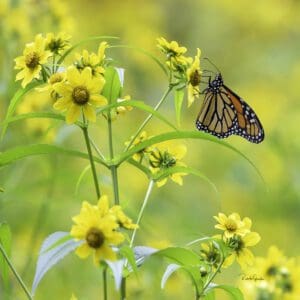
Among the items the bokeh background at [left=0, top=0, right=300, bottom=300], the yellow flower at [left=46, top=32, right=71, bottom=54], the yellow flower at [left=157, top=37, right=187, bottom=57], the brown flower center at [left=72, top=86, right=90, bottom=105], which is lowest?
the brown flower center at [left=72, top=86, right=90, bottom=105]

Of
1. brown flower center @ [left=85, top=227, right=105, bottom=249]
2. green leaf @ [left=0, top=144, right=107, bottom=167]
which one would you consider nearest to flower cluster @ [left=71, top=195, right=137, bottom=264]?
brown flower center @ [left=85, top=227, right=105, bottom=249]

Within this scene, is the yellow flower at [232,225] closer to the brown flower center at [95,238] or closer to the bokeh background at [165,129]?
the bokeh background at [165,129]

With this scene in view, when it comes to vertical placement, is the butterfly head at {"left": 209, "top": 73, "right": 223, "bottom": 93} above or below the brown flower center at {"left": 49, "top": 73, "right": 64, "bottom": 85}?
above

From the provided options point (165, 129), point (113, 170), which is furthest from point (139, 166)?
point (165, 129)

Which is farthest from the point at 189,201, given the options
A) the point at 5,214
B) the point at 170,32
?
the point at 170,32

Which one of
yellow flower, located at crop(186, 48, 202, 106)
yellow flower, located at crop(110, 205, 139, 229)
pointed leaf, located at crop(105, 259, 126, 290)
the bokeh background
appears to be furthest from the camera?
the bokeh background

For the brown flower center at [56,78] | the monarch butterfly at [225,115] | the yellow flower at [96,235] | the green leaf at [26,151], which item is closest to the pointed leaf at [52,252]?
the yellow flower at [96,235]

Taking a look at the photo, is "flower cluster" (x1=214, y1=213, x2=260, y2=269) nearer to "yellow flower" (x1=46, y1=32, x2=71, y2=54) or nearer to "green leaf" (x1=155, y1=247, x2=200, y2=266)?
"green leaf" (x1=155, y1=247, x2=200, y2=266)
